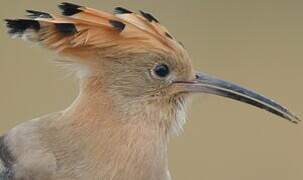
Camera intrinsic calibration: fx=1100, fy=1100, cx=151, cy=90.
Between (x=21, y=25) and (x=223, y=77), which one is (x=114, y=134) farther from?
(x=223, y=77)

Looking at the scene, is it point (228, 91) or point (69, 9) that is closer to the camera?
point (69, 9)

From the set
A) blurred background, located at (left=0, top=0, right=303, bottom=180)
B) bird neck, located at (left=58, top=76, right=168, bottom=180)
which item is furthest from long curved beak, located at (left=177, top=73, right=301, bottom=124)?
blurred background, located at (left=0, top=0, right=303, bottom=180)

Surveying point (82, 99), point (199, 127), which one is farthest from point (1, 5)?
point (82, 99)

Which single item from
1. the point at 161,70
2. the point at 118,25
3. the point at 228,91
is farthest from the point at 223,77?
the point at 118,25

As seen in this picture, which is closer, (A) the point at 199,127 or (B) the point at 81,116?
(B) the point at 81,116

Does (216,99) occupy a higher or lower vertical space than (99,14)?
lower

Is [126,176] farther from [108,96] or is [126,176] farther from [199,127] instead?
[199,127]

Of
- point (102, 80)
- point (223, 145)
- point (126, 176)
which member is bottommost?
point (223, 145)
